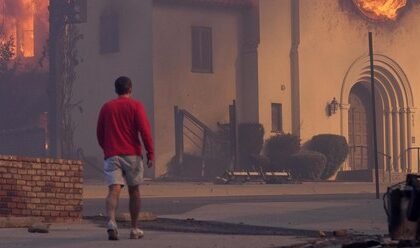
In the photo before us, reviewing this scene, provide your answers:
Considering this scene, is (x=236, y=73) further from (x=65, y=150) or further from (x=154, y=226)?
(x=154, y=226)

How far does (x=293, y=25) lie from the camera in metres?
41.1

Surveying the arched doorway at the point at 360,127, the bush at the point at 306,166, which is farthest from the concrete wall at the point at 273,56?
the arched doorway at the point at 360,127

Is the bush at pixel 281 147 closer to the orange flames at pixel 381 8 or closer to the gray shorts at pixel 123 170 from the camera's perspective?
the orange flames at pixel 381 8

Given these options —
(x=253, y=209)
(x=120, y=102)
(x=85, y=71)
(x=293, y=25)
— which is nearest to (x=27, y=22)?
(x=85, y=71)

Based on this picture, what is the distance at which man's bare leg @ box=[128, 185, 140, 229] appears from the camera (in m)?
11.9

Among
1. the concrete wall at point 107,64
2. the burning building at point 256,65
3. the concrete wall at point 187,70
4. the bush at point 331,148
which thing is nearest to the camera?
the concrete wall at point 187,70

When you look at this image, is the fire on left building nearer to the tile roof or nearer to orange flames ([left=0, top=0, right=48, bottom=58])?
orange flames ([left=0, top=0, right=48, bottom=58])

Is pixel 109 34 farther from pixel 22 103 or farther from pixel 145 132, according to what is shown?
pixel 145 132

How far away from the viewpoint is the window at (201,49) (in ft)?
131

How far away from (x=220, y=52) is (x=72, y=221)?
84.4ft

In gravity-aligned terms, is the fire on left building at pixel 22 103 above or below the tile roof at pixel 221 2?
below

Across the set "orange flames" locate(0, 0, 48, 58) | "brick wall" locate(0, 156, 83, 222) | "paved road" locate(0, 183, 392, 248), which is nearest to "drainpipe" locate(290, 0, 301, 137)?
"orange flames" locate(0, 0, 48, 58)

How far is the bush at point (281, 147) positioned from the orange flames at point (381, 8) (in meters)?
5.95

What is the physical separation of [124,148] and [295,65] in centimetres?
2978
